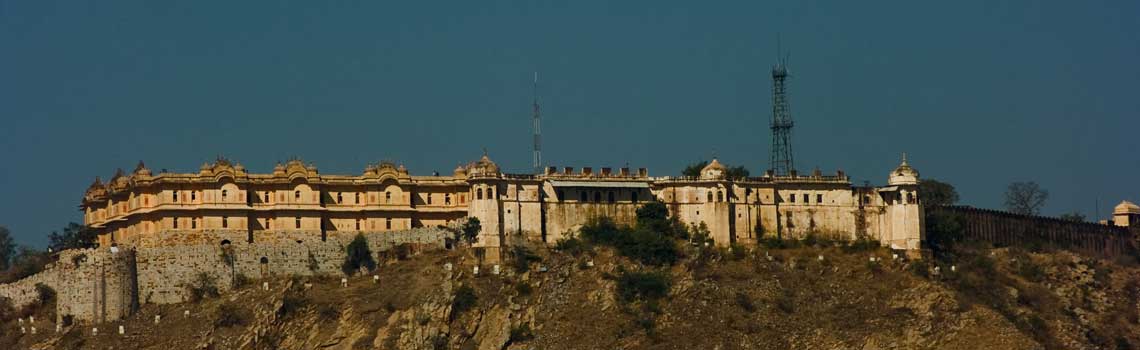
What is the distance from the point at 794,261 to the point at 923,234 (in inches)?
355

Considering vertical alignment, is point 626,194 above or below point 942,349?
above

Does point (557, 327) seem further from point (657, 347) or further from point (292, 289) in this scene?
point (292, 289)

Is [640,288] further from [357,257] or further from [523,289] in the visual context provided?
[357,257]

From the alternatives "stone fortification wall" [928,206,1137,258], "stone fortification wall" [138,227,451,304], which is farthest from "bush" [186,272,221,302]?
"stone fortification wall" [928,206,1137,258]

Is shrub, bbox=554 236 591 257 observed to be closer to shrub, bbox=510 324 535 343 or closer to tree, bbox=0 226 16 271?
shrub, bbox=510 324 535 343

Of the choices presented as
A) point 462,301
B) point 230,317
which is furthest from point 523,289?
point 230,317

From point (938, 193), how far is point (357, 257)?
42.3 m

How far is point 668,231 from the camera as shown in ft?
373

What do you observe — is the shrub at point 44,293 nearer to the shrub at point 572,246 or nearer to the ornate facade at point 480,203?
the ornate facade at point 480,203

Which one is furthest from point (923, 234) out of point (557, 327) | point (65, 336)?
point (65, 336)

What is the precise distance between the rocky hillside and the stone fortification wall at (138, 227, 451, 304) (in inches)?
44.6

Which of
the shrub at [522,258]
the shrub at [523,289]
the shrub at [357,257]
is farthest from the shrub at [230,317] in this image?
the shrub at [522,258]

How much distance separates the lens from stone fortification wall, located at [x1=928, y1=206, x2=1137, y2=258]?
125 metres

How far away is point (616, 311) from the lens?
105 metres
